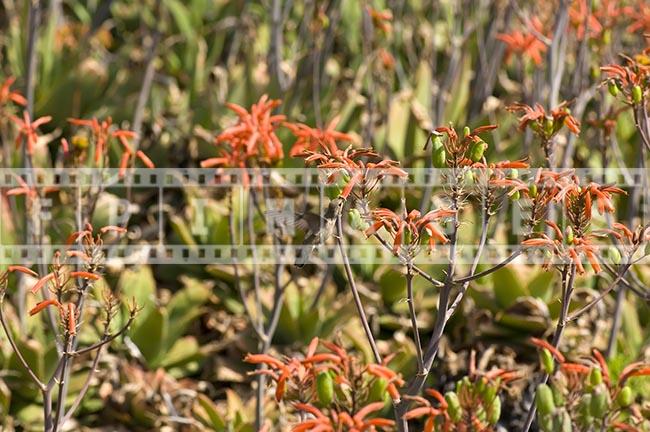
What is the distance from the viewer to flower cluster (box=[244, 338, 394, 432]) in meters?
1.64

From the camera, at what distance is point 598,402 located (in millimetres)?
1708

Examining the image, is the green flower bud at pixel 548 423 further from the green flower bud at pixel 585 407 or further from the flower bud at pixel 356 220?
the flower bud at pixel 356 220

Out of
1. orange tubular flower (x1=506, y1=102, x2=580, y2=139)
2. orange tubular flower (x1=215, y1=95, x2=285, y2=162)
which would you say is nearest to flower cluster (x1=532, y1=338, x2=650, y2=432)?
orange tubular flower (x1=506, y1=102, x2=580, y2=139)

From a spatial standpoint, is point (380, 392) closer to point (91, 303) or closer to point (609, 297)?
point (91, 303)

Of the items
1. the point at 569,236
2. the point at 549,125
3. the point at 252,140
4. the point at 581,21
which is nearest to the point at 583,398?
the point at 569,236

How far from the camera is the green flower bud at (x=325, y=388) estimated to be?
5.56 ft

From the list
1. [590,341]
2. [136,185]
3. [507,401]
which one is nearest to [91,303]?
[136,185]

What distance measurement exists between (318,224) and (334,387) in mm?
638

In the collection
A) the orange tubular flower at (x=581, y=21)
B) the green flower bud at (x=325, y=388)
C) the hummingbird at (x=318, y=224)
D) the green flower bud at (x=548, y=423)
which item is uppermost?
the orange tubular flower at (x=581, y=21)

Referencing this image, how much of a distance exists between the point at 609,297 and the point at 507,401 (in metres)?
0.80

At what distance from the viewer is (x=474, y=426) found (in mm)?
1764

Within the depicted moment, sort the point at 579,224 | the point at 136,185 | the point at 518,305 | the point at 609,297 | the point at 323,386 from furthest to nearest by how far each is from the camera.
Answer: the point at 136,185 < the point at 609,297 < the point at 518,305 < the point at 579,224 < the point at 323,386

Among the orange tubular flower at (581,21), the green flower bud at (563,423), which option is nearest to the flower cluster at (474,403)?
the green flower bud at (563,423)

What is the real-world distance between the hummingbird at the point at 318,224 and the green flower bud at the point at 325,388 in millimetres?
429
